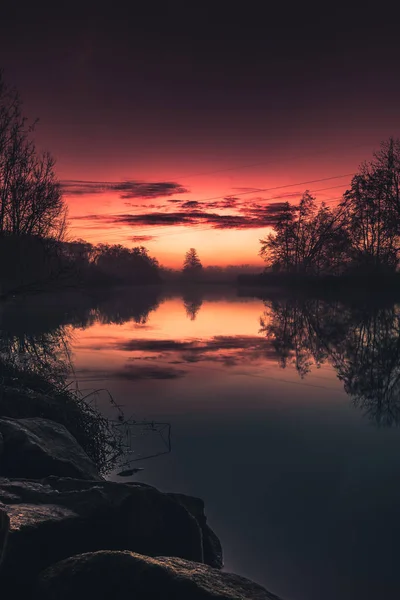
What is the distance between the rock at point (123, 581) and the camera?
3520 millimetres

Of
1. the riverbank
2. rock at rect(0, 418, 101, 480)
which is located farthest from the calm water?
rock at rect(0, 418, 101, 480)

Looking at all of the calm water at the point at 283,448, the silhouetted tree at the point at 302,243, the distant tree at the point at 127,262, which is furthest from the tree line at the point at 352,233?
the distant tree at the point at 127,262

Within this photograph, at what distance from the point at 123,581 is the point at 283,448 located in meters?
6.02

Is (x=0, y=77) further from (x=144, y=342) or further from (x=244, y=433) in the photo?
(x=244, y=433)

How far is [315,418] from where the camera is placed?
1117 centimetres

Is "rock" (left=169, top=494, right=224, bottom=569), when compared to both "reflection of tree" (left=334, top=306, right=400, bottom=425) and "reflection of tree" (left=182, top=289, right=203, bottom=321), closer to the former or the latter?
"reflection of tree" (left=334, top=306, right=400, bottom=425)

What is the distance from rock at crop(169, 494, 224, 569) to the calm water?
0.16 m

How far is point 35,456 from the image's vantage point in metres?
6.36

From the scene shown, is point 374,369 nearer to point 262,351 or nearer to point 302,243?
point 262,351

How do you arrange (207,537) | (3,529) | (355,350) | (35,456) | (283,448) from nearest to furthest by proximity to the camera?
1. (3,529)
2. (207,537)
3. (35,456)
4. (283,448)
5. (355,350)

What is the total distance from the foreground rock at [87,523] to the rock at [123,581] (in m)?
0.31

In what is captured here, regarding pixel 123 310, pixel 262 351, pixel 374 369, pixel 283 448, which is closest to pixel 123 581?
pixel 283 448

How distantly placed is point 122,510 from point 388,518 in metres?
3.67

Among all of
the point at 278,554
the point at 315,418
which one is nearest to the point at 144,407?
the point at 315,418
